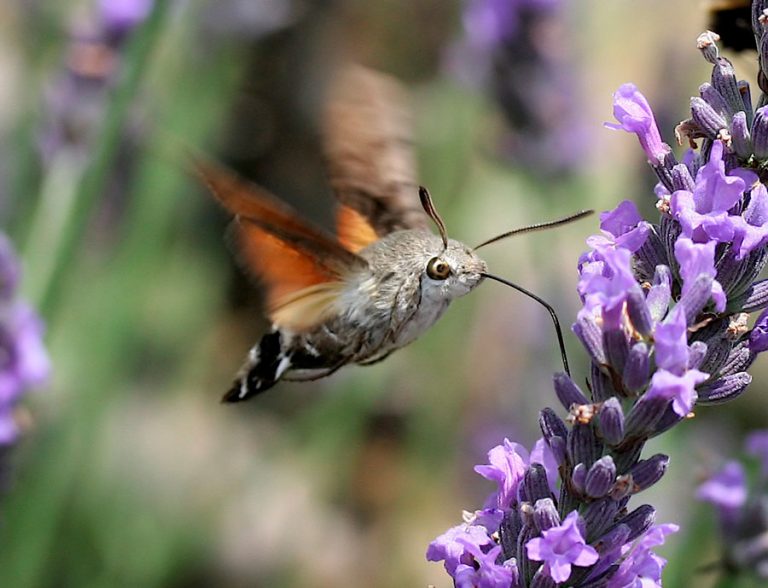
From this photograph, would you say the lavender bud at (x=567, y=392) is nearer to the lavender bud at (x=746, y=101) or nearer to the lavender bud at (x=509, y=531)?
the lavender bud at (x=509, y=531)

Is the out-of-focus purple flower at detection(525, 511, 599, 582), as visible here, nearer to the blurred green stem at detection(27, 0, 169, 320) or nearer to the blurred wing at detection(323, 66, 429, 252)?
the blurred wing at detection(323, 66, 429, 252)

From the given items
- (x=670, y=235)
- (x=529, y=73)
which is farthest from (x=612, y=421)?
(x=529, y=73)

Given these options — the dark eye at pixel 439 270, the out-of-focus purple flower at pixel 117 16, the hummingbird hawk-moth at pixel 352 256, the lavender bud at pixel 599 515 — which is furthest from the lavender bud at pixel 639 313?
the out-of-focus purple flower at pixel 117 16

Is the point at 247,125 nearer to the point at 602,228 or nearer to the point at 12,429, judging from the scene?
the point at 12,429

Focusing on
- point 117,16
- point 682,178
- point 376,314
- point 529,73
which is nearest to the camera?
point 682,178

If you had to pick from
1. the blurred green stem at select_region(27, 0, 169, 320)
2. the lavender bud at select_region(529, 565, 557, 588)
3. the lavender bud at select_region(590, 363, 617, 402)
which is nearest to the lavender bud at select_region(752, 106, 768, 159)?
the lavender bud at select_region(590, 363, 617, 402)

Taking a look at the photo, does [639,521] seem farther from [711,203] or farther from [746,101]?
[746,101]
